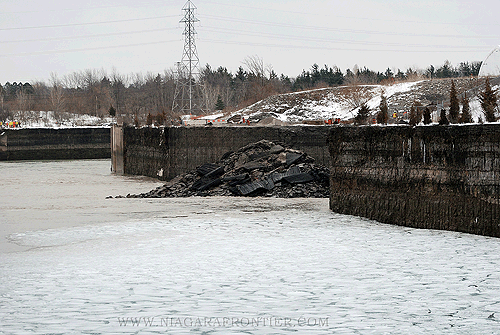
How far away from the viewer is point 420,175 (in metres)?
12.3

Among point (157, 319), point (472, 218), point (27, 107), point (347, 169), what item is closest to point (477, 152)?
point (472, 218)

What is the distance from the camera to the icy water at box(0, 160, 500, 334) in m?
6.09

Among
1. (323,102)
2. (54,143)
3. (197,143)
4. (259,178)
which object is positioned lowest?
(259,178)

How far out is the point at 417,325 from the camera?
595cm

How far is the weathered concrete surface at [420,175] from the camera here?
1089 centimetres

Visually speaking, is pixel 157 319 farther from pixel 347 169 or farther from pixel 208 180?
pixel 208 180

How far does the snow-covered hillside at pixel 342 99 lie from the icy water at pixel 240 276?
38212 millimetres

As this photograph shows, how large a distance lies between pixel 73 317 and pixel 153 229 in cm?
597

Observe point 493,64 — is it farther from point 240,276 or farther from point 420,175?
point 240,276

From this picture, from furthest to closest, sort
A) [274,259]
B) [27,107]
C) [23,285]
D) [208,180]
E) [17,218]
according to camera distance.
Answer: [27,107]
[208,180]
[17,218]
[274,259]
[23,285]

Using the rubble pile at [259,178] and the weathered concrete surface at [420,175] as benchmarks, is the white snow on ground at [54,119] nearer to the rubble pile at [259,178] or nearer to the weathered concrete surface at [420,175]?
the rubble pile at [259,178]

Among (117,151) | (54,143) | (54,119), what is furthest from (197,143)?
(54,119)

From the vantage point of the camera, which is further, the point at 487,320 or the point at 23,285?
the point at 23,285

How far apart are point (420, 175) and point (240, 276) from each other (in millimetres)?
5603
